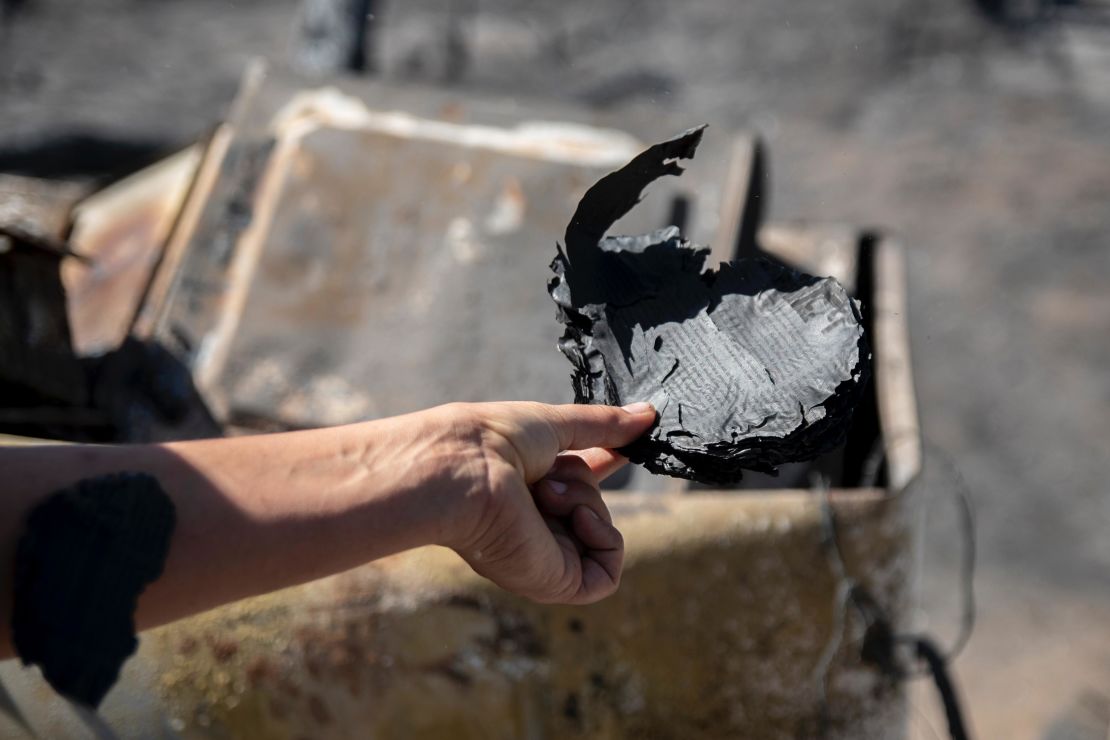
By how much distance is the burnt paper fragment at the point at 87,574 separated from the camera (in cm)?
76

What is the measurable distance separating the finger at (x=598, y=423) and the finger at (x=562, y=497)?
0.17ft

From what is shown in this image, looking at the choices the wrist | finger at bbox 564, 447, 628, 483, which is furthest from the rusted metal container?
the wrist

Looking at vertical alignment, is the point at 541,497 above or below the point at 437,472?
below

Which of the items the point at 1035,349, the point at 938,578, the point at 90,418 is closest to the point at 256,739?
the point at 90,418

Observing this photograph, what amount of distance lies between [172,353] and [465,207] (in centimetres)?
71

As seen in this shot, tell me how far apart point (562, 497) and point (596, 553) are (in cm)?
9

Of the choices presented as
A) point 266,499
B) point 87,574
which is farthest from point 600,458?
point 87,574

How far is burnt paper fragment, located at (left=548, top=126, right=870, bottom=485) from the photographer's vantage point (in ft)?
3.99

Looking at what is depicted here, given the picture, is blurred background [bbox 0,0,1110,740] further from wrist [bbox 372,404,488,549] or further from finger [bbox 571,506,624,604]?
wrist [bbox 372,404,488,549]

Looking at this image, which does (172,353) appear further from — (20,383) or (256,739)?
(256,739)

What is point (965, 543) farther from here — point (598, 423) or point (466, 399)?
point (598, 423)

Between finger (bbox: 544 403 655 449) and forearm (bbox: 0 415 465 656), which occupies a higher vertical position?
forearm (bbox: 0 415 465 656)

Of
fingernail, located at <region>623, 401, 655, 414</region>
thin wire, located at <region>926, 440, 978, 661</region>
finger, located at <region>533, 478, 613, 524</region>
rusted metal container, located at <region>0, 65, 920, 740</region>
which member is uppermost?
fingernail, located at <region>623, 401, 655, 414</region>

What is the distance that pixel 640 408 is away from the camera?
121cm
